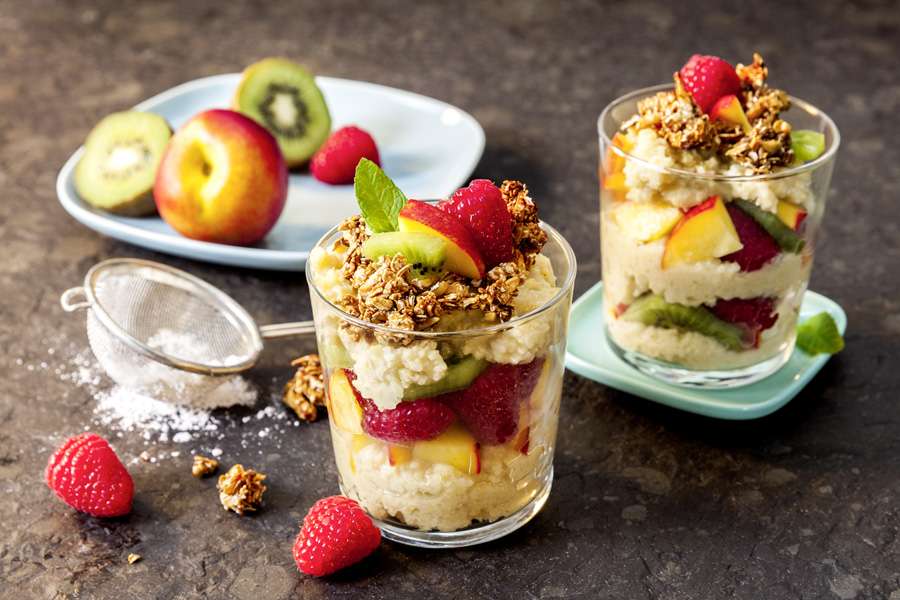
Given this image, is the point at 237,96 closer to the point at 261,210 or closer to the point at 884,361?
the point at 261,210

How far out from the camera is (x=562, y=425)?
1.52 meters

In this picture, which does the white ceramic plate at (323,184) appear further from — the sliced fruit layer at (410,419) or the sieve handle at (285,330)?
the sliced fruit layer at (410,419)

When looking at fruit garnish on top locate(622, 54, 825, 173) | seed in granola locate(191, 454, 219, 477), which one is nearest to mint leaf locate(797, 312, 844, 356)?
fruit garnish on top locate(622, 54, 825, 173)

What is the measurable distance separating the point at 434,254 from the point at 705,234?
42 centimetres

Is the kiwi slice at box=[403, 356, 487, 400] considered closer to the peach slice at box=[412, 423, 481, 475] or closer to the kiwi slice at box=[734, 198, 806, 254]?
the peach slice at box=[412, 423, 481, 475]

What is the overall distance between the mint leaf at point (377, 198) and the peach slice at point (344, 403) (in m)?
0.16

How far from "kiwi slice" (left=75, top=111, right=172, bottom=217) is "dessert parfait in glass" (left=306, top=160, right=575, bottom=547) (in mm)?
808

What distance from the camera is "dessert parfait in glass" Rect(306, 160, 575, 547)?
3.75 ft

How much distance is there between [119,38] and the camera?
109 inches

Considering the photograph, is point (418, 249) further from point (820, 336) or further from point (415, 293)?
point (820, 336)

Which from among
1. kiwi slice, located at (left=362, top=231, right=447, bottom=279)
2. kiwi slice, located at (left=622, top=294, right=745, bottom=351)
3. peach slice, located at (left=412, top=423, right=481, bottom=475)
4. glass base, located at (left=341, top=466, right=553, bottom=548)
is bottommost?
glass base, located at (left=341, top=466, right=553, bottom=548)

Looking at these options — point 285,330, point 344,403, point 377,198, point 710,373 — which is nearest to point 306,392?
point 285,330

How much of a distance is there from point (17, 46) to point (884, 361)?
207 centimetres

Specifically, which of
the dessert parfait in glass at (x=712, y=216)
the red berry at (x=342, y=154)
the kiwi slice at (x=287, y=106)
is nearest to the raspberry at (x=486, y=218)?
the dessert parfait in glass at (x=712, y=216)
